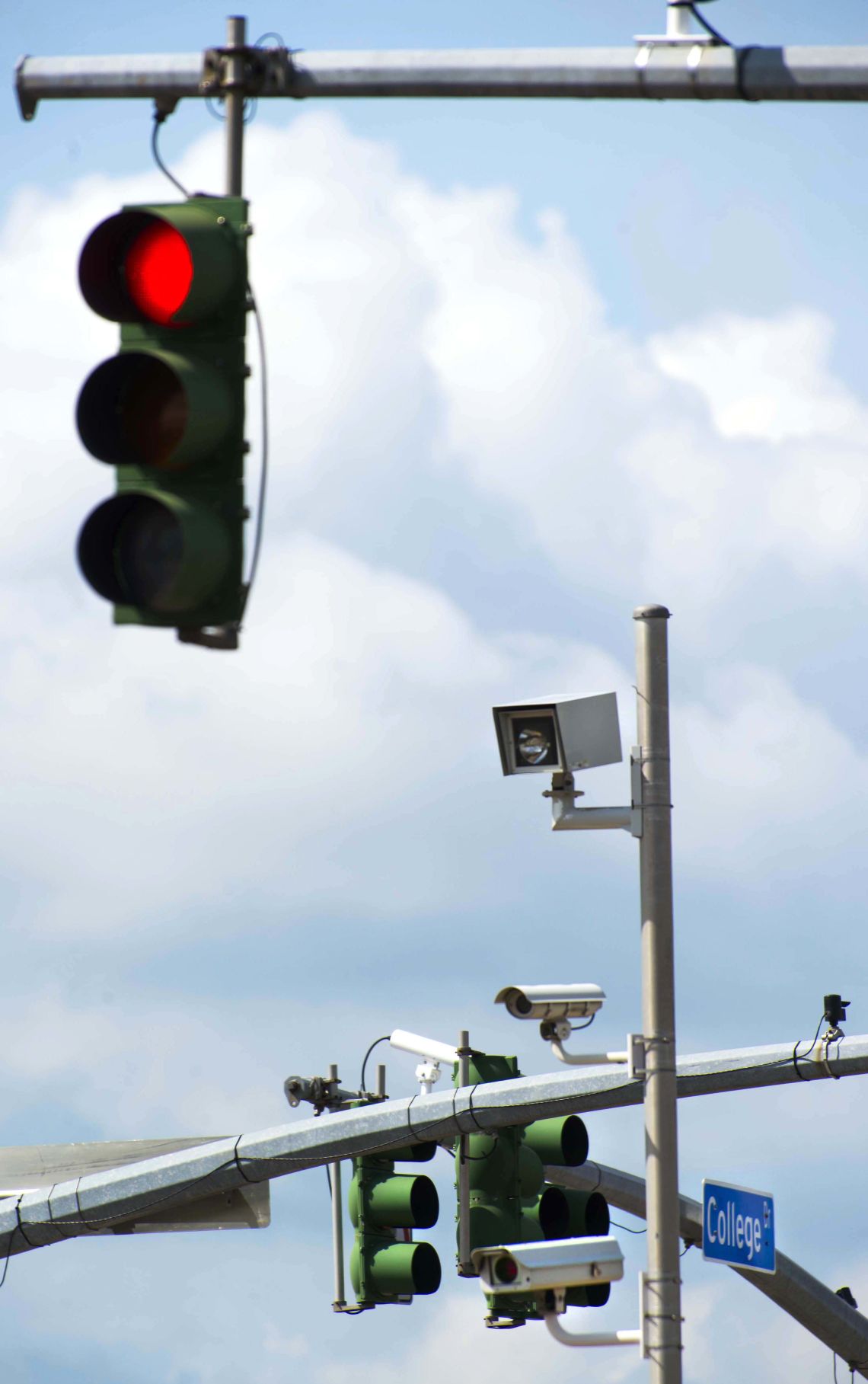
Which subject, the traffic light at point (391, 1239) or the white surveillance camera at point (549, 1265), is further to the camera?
the traffic light at point (391, 1239)

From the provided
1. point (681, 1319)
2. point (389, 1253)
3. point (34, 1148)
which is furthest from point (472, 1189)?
point (34, 1148)

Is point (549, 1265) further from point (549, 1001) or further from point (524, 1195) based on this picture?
point (524, 1195)

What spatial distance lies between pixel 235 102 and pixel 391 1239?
11.2 m

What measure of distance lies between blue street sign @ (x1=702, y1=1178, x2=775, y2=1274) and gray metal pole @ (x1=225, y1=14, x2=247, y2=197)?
737 cm

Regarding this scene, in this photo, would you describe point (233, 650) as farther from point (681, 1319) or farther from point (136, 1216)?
point (136, 1216)

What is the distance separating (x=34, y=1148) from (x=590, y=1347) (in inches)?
418

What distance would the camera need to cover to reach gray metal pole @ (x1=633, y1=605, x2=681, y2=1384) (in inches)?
409

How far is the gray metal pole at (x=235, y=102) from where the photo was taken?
5715 millimetres

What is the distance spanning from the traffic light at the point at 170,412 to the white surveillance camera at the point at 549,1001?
6.39 metres

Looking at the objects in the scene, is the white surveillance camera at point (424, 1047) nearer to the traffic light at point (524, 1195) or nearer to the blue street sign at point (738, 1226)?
the traffic light at point (524, 1195)

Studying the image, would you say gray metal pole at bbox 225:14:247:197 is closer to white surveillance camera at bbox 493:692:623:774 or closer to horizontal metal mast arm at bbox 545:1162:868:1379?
white surveillance camera at bbox 493:692:623:774

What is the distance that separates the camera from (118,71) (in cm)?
607

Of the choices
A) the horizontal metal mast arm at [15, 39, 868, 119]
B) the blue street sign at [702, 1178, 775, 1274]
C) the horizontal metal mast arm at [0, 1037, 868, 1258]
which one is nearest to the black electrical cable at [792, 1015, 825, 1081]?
the horizontal metal mast arm at [0, 1037, 868, 1258]

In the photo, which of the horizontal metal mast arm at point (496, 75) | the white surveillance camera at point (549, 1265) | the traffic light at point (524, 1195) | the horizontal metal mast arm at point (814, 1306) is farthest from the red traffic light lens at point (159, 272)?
the horizontal metal mast arm at point (814, 1306)
